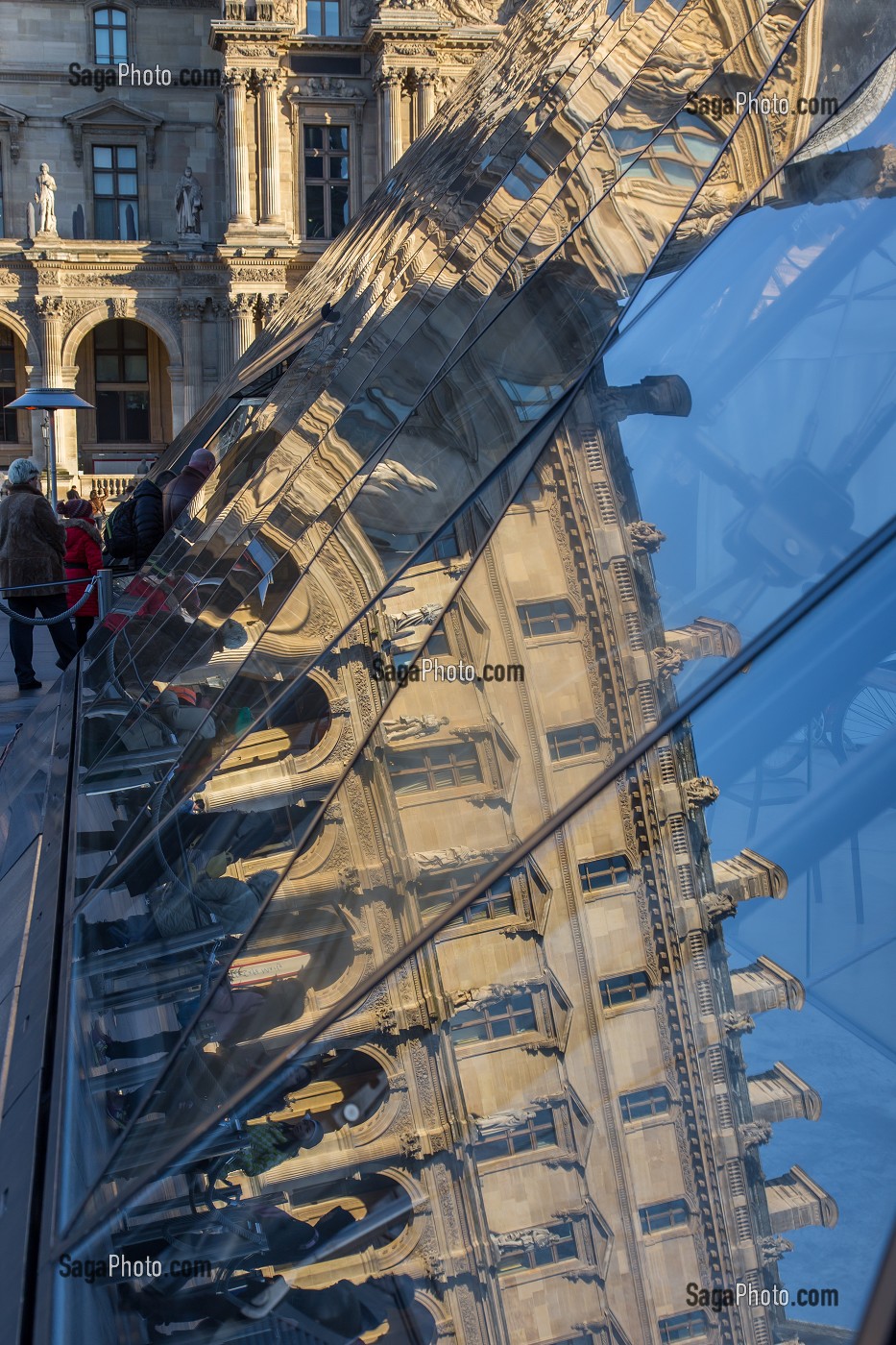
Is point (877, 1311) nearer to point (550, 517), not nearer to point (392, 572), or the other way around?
point (550, 517)

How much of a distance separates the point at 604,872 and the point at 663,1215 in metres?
0.30

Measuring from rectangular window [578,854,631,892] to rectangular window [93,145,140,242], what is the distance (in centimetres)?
2756

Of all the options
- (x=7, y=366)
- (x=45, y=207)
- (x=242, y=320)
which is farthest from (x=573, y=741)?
(x=7, y=366)

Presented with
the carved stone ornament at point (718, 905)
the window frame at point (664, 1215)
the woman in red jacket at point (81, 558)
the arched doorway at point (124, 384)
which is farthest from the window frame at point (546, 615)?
the arched doorway at point (124, 384)

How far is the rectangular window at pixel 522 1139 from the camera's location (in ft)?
3.75

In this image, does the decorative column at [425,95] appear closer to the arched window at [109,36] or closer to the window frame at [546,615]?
the arched window at [109,36]

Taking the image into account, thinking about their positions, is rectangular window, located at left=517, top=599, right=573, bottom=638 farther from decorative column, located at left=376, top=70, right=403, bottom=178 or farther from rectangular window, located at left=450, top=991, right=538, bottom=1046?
decorative column, located at left=376, top=70, right=403, bottom=178

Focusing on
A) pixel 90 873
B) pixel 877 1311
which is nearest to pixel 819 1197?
pixel 877 1311

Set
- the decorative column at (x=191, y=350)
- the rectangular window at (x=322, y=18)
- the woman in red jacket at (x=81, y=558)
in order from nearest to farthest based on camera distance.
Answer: the woman in red jacket at (x=81, y=558)
the rectangular window at (x=322, y=18)
the decorative column at (x=191, y=350)

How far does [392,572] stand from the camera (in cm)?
198

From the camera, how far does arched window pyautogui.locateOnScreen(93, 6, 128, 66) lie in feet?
85.9

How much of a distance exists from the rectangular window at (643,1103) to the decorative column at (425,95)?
25917mm

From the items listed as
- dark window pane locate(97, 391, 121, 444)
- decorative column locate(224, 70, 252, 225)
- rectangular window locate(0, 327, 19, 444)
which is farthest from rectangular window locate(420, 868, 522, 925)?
dark window pane locate(97, 391, 121, 444)

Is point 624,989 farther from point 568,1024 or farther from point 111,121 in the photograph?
point 111,121
